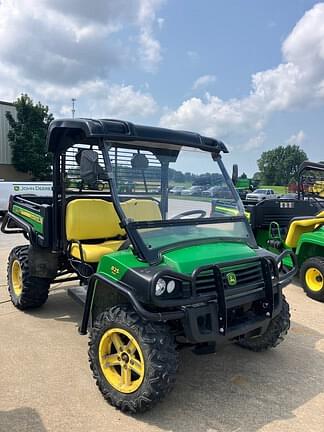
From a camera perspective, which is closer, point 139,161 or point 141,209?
point 141,209

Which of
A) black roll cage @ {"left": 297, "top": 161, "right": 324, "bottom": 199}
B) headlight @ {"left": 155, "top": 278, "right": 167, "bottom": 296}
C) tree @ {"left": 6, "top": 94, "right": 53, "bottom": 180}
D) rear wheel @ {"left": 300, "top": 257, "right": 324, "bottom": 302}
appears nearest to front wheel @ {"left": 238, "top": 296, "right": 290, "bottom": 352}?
headlight @ {"left": 155, "top": 278, "right": 167, "bottom": 296}

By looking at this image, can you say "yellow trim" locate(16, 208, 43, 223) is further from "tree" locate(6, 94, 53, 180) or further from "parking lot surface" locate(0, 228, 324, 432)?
"tree" locate(6, 94, 53, 180)

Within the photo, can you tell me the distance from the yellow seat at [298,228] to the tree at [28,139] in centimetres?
2184

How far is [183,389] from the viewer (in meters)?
3.09

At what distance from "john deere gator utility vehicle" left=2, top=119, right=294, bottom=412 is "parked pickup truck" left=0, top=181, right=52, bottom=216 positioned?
10945 millimetres

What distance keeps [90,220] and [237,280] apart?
197 cm

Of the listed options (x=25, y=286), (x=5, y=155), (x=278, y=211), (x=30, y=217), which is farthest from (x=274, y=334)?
(x=5, y=155)

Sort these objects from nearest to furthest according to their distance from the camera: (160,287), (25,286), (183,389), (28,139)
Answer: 1. (160,287)
2. (183,389)
3. (25,286)
4. (28,139)

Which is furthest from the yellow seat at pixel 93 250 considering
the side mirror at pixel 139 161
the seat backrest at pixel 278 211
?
the seat backrest at pixel 278 211

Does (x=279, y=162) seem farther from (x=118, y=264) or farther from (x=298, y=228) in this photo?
(x=118, y=264)

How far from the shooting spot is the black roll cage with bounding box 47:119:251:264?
125 inches

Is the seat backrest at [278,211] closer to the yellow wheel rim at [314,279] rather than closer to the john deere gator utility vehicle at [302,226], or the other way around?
the john deere gator utility vehicle at [302,226]

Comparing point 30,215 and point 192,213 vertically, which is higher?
point 192,213

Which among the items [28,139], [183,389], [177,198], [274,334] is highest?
[28,139]
